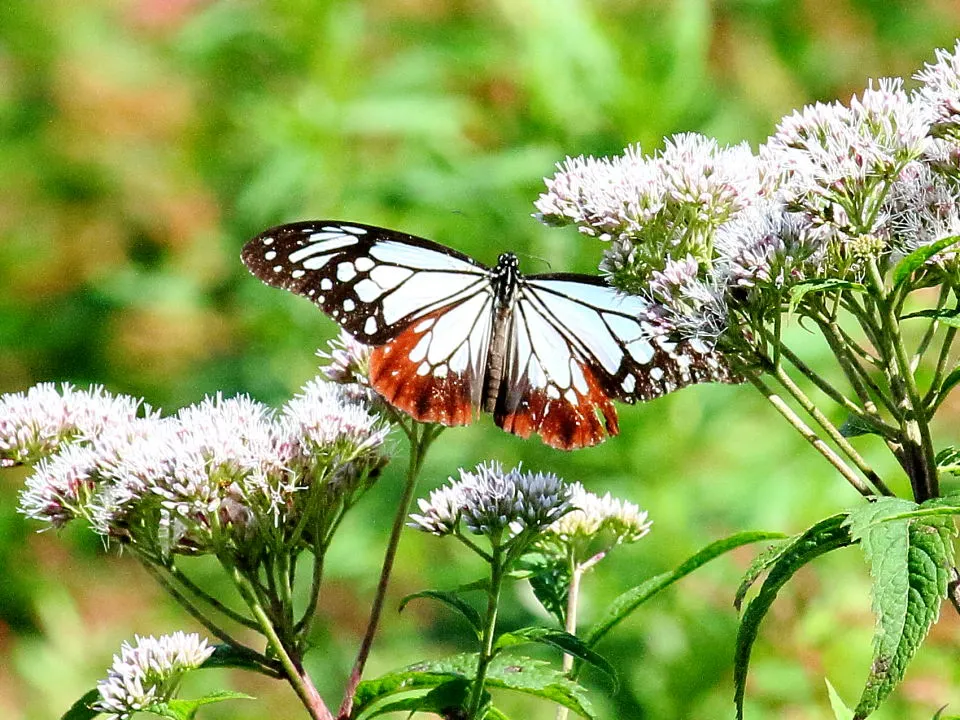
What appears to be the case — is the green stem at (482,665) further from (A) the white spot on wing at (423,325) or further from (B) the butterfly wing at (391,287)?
(A) the white spot on wing at (423,325)

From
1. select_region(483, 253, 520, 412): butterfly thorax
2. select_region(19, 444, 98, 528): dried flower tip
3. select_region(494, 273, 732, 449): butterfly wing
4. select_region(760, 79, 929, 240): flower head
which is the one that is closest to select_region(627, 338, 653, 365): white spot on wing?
select_region(494, 273, 732, 449): butterfly wing

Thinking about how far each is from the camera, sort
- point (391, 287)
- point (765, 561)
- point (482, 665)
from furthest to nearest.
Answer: point (391, 287) < point (482, 665) < point (765, 561)

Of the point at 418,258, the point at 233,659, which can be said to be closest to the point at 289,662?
the point at 233,659

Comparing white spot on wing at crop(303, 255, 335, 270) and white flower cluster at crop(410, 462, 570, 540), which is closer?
white flower cluster at crop(410, 462, 570, 540)

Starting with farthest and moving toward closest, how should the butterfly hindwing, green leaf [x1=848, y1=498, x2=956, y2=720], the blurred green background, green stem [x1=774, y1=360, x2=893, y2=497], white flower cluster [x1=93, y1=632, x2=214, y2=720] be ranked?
1. the blurred green background
2. the butterfly hindwing
3. white flower cluster [x1=93, y1=632, x2=214, y2=720]
4. green stem [x1=774, y1=360, x2=893, y2=497]
5. green leaf [x1=848, y1=498, x2=956, y2=720]

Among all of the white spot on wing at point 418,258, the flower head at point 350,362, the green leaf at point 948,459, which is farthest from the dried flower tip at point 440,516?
the green leaf at point 948,459

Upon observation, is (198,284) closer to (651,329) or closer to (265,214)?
(265,214)

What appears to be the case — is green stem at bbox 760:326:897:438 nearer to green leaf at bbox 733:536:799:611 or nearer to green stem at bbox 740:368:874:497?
green stem at bbox 740:368:874:497

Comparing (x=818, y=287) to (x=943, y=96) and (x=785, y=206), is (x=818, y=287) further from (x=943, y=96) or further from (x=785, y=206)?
(x=943, y=96)
